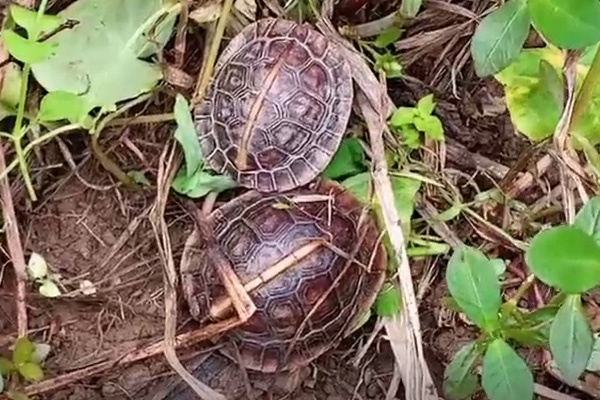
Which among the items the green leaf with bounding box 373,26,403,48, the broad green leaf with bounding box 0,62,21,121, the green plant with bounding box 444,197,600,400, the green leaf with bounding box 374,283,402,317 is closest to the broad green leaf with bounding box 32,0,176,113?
the broad green leaf with bounding box 0,62,21,121

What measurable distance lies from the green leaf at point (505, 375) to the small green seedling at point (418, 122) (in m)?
0.45

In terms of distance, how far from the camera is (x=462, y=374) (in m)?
1.38

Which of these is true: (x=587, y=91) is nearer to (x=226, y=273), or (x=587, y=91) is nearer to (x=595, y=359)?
(x=595, y=359)

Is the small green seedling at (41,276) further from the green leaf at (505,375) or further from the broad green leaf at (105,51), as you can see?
the green leaf at (505,375)

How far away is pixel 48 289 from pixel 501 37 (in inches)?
34.0

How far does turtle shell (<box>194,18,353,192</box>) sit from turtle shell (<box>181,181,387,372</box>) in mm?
74

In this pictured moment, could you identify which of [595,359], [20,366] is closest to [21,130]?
[20,366]

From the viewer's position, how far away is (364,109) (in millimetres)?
1643

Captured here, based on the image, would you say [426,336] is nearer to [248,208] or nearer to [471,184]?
[471,184]

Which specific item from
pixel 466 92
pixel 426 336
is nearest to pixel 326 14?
pixel 466 92

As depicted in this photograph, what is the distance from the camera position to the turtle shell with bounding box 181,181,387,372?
62.0 inches

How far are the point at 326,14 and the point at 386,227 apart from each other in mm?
387

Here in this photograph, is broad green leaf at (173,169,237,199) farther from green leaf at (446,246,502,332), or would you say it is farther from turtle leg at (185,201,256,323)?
green leaf at (446,246,502,332)

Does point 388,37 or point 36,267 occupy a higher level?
point 388,37
